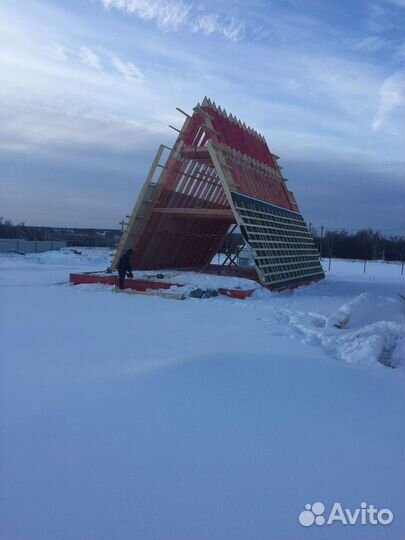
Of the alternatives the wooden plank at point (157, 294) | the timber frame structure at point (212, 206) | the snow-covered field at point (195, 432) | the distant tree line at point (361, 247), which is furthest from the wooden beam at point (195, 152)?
the distant tree line at point (361, 247)

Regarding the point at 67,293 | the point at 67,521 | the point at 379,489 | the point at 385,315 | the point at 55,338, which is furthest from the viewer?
the point at 67,293

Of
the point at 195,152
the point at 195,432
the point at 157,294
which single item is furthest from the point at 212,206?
the point at 195,432

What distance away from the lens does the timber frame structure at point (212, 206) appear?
1330 cm

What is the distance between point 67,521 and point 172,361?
106 inches

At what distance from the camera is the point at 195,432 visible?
3.45 meters

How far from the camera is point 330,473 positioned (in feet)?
9.86

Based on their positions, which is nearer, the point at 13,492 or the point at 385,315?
the point at 13,492

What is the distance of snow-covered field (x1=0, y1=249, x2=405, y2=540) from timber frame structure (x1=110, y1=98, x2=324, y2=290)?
7.00 metres

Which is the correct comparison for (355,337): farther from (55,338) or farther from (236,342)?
(55,338)

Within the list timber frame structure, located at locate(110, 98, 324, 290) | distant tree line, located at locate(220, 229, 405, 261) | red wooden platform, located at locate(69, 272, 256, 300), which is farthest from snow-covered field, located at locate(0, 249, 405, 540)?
distant tree line, located at locate(220, 229, 405, 261)

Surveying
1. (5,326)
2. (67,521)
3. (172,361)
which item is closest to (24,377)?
(172,361)

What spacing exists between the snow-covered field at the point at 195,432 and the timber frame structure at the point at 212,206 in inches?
275

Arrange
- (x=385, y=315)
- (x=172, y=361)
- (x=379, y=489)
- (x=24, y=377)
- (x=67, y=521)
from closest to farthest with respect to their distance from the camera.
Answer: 1. (x=67, y=521)
2. (x=379, y=489)
3. (x=24, y=377)
4. (x=172, y=361)
5. (x=385, y=315)

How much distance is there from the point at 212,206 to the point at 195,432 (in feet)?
47.3
